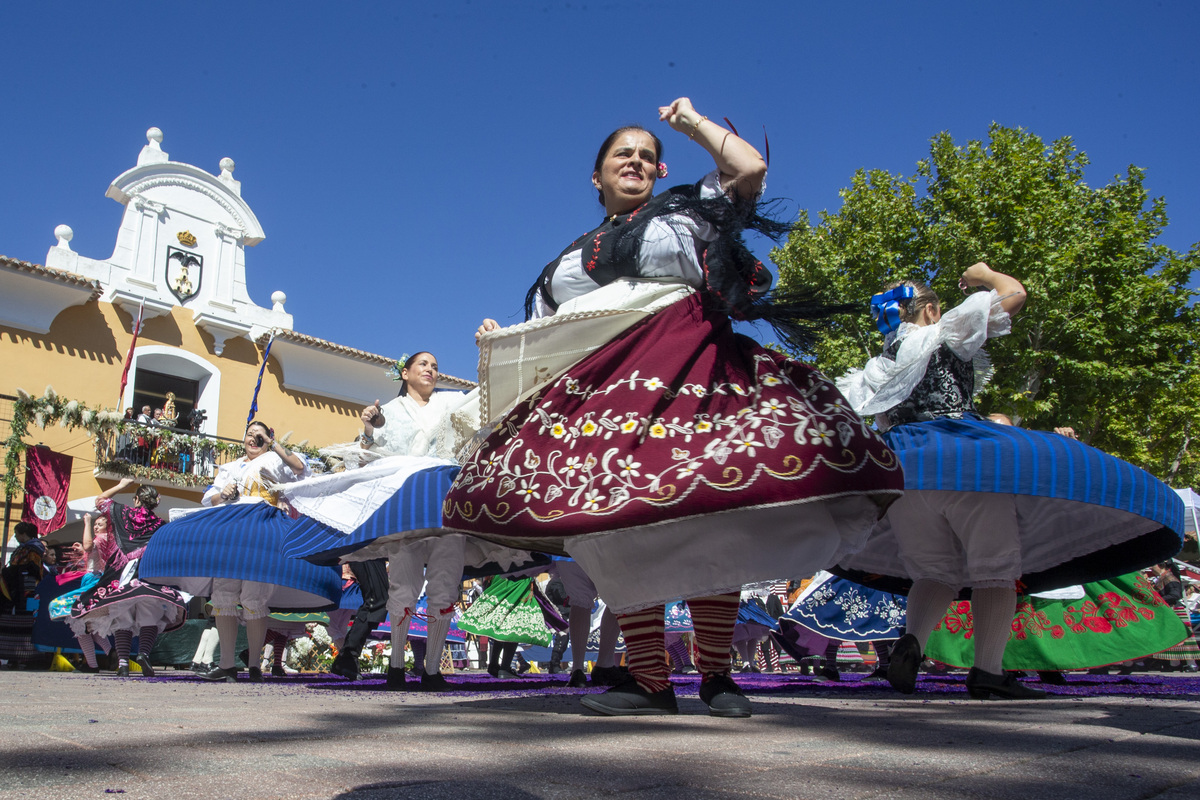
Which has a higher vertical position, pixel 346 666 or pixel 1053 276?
pixel 1053 276

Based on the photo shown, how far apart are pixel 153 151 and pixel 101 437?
7.50 metres

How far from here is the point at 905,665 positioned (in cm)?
327

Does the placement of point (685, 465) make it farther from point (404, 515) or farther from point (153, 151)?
point (153, 151)

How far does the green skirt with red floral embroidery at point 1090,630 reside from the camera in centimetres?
430

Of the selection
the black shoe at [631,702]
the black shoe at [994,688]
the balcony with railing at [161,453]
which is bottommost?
Answer: the black shoe at [994,688]

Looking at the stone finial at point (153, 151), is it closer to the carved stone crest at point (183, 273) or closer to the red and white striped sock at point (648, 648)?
the carved stone crest at point (183, 273)

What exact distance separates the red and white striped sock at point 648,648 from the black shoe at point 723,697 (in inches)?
4.8

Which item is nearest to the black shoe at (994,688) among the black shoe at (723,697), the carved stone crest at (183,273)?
the black shoe at (723,697)

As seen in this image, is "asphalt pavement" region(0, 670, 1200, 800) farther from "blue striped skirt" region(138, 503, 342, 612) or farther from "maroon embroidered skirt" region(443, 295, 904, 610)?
"blue striped skirt" region(138, 503, 342, 612)

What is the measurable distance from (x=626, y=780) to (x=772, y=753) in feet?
1.32

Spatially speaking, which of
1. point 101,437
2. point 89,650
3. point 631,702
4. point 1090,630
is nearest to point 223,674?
point 89,650

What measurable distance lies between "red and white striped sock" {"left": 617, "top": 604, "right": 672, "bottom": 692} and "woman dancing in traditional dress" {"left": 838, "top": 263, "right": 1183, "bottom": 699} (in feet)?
3.89

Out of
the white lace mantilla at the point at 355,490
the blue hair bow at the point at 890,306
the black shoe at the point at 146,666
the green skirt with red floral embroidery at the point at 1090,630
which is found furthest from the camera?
the black shoe at the point at 146,666

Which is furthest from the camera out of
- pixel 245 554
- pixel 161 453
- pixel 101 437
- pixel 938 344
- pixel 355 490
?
pixel 161 453
